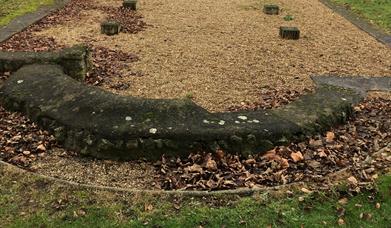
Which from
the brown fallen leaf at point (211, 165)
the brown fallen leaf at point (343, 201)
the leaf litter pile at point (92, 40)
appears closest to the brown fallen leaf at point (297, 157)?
the brown fallen leaf at point (343, 201)

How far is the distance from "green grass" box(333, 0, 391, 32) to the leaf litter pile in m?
6.45

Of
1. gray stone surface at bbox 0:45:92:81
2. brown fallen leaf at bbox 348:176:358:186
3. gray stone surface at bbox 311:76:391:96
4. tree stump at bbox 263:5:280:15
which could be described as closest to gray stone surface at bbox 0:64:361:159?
brown fallen leaf at bbox 348:176:358:186

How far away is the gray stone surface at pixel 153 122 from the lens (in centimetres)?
556

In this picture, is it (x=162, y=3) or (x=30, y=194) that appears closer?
(x=30, y=194)

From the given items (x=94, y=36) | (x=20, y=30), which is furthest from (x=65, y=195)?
(x=20, y=30)

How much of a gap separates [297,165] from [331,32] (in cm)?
723

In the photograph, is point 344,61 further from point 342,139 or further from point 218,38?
point 342,139

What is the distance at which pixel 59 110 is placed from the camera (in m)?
6.17

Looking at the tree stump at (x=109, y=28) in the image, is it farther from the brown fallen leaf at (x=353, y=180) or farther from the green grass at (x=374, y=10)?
the brown fallen leaf at (x=353, y=180)

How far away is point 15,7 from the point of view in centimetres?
1360

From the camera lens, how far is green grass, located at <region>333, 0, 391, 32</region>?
1257 cm

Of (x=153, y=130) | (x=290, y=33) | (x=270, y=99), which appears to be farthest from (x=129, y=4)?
(x=153, y=130)

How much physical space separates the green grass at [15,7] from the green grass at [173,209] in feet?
27.5

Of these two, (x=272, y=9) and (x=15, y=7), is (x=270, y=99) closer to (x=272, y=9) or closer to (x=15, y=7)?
(x=272, y=9)
